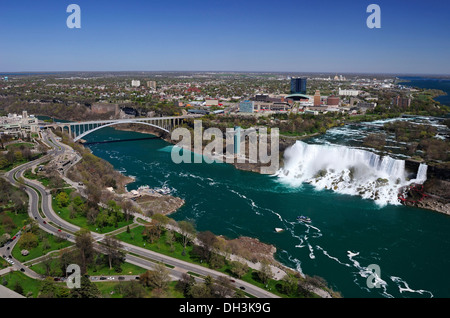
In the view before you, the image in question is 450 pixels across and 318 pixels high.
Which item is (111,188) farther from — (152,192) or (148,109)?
(148,109)

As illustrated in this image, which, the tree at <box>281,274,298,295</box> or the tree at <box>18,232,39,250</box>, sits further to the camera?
the tree at <box>18,232,39,250</box>

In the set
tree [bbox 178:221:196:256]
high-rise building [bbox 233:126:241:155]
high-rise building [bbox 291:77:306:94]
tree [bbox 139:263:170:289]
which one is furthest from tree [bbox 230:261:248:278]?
high-rise building [bbox 291:77:306:94]

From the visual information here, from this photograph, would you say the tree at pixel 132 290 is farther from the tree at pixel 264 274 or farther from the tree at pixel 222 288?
the tree at pixel 264 274

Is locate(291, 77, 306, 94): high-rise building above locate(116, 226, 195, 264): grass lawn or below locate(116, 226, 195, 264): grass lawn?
above

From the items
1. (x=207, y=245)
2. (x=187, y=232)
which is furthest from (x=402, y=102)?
(x=207, y=245)

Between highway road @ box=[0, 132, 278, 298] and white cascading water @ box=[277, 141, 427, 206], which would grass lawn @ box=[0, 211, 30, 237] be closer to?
highway road @ box=[0, 132, 278, 298]

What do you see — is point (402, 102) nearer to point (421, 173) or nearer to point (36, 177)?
point (421, 173)

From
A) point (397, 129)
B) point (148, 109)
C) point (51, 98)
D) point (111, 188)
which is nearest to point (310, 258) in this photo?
point (111, 188)
